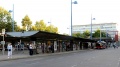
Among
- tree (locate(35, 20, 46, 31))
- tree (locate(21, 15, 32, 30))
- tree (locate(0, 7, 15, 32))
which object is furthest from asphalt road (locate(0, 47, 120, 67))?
tree (locate(35, 20, 46, 31))

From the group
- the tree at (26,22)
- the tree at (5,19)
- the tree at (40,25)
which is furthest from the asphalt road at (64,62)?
the tree at (40,25)

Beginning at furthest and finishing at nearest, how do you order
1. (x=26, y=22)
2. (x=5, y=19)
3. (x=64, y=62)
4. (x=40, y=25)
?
(x=40, y=25) → (x=26, y=22) → (x=5, y=19) → (x=64, y=62)

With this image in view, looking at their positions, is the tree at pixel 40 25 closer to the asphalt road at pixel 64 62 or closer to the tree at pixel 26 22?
the tree at pixel 26 22

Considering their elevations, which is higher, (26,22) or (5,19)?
(5,19)

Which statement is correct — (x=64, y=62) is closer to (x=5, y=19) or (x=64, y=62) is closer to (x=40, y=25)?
(x=5, y=19)

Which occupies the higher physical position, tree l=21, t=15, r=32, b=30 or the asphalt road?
tree l=21, t=15, r=32, b=30

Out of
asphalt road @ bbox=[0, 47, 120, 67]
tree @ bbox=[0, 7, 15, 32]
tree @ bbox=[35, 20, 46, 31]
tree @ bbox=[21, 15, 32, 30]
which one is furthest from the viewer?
tree @ bbox=[35, 20, 46, 31]

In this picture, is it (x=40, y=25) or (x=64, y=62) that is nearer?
(x=64, y=62)

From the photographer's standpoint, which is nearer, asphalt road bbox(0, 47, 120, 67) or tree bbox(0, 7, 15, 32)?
asphalt road bbox(0, 47, 120, 67)

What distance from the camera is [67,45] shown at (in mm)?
66562

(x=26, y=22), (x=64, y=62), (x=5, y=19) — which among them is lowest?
(x=64, y=62)

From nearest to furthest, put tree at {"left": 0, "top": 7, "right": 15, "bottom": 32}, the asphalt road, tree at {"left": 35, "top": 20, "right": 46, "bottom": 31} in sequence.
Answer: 1. the asphalt road
2. tree at {"left": 0, "top": 7, "right": 15, "bottom": 32}
3. tree at {"left": 35, "top": 20, "right": 46, "bottom": 31}

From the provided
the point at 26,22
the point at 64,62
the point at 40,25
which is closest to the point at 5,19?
the point at 26,22

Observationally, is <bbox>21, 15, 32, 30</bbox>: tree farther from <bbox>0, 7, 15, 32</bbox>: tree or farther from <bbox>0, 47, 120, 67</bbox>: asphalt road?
<bbox>0, 47, 120, 67</bbox>: asphalt road
